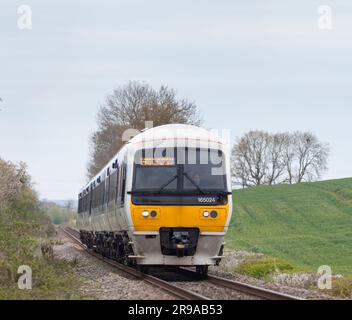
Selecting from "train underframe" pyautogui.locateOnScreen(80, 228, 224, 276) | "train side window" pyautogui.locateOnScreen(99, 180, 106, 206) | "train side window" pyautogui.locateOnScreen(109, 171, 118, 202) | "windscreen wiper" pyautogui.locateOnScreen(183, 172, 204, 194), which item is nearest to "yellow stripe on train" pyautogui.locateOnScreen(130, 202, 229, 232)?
"train underframe" pyautogui.locateOnScreen(80, 228, 224, 276)

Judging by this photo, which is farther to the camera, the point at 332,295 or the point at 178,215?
the point at 178,215

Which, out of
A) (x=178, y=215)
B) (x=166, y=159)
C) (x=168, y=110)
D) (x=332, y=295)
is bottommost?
(x=332, y=295)

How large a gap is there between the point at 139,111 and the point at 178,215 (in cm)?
4239

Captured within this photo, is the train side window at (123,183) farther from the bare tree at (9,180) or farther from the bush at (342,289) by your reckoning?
the bare tree at (9,180)

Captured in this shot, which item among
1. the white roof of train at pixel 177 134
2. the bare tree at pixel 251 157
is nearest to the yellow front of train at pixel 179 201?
the white roof of train at pixel 177 134

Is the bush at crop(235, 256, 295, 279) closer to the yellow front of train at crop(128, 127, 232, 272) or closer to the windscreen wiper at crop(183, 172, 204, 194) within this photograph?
the yellow front of train at crop(128, 127, 232, 272)

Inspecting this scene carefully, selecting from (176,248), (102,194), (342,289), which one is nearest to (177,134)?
(176,248)

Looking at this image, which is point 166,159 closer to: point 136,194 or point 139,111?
point 136,194

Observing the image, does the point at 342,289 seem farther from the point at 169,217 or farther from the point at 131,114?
the point at 131,114

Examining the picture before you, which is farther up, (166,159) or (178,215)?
(166,159)

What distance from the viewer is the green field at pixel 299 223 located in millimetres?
33438

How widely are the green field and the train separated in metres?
9.49
